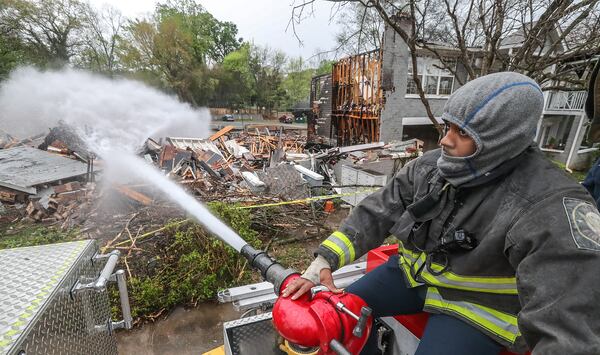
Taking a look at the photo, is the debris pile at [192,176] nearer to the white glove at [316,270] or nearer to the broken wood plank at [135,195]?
the broken wood plank at [135,195]

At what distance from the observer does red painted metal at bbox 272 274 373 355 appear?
1200 millimetres

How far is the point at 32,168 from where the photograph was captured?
8.55 m

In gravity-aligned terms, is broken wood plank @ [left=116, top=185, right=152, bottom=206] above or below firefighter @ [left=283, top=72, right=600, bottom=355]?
below

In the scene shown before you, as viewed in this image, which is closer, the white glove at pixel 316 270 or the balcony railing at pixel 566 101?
the white glove at pixel 316 270

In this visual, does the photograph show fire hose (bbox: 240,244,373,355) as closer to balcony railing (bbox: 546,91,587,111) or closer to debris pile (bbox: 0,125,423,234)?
debris pile (bbox: 0,125,423,234)

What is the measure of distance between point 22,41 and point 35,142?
62.1 ft

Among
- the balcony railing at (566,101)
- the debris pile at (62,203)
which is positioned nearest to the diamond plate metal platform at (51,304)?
the debris pile at (62,203)

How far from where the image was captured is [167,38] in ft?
101

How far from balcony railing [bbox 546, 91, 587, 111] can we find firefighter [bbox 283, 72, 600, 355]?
17755mm

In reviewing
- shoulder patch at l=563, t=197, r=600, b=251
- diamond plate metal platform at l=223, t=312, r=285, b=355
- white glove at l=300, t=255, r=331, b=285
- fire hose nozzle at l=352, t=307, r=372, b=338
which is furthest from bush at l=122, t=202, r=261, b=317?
shoulder patch at l=563, t=197, r=600, b=251

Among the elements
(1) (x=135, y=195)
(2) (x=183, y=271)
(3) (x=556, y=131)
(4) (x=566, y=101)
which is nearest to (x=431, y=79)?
(4) (x=566, y=101)

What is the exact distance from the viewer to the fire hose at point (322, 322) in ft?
3.93

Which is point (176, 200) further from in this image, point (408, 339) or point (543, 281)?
point (543, 281)

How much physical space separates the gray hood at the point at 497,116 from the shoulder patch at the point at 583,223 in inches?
11.8
